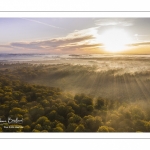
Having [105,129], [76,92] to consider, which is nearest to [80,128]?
[105,129]

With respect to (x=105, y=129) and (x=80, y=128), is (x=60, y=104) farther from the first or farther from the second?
(x=105, y=129)

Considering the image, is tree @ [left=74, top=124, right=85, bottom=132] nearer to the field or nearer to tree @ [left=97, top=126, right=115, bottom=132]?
the field

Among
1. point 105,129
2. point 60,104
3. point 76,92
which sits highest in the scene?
point 76,92

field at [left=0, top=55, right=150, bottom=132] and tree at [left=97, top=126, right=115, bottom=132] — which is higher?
field at [left=0, top=55, right=150, bottom=132]

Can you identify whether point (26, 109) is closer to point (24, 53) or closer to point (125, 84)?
point (24, 53)

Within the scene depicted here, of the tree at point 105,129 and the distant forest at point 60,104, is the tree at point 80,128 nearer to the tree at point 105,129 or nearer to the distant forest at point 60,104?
the distant forest at point 60,104

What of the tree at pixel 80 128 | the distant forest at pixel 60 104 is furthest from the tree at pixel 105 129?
the tree at pixel 80 128

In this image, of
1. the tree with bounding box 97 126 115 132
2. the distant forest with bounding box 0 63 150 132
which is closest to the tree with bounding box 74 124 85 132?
the distant forest with bounding box 0 63 150 132

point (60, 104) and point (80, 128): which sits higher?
point (60, 104)
